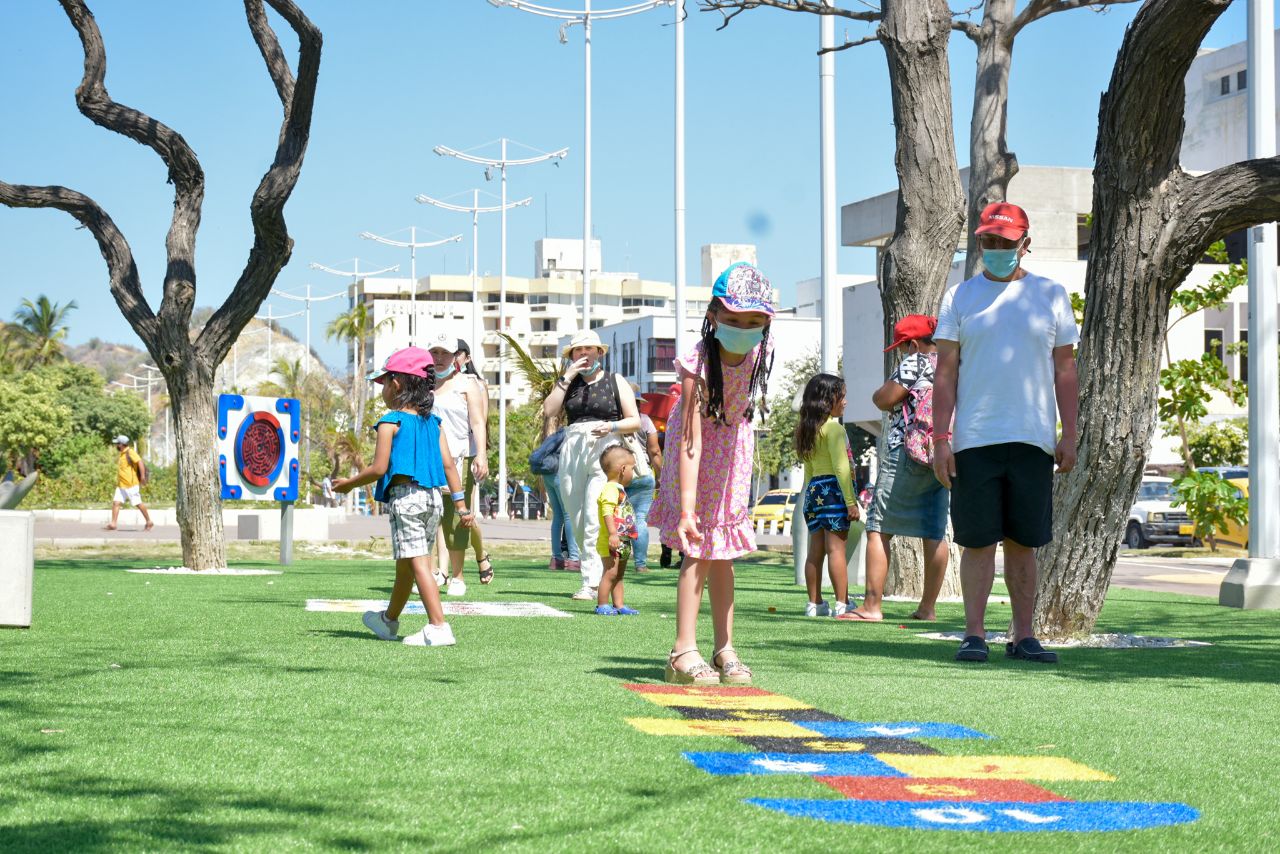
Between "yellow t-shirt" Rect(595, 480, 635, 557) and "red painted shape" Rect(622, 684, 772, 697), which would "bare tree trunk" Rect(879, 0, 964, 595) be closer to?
"yellow t-shirt" Rect(595, 480, 635, 557)

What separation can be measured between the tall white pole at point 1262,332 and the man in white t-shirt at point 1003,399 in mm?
6241

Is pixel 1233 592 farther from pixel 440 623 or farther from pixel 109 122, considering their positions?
pixel 109 122

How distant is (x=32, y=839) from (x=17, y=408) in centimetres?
8086

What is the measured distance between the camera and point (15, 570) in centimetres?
857

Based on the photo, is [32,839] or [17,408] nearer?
[32,839]

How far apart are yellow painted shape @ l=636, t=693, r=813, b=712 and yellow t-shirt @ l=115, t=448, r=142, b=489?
91.4 ft

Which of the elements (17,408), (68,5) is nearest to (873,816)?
(68,5)

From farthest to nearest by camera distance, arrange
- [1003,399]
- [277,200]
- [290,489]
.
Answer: [290,489], [277,200], [1003,399]

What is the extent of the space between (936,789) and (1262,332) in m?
10.3

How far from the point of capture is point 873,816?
12.7 ft

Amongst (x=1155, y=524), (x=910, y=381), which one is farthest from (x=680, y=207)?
(x=910, y=381)

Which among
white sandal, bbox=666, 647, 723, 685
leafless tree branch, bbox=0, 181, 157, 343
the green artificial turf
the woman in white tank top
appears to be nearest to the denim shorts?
the green artificial turf

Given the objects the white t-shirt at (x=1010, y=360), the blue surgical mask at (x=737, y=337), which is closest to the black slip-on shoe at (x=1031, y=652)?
the white t-shirt at (x=1010, y=360)

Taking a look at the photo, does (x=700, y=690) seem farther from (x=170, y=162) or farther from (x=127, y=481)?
(x=127, y=481)
